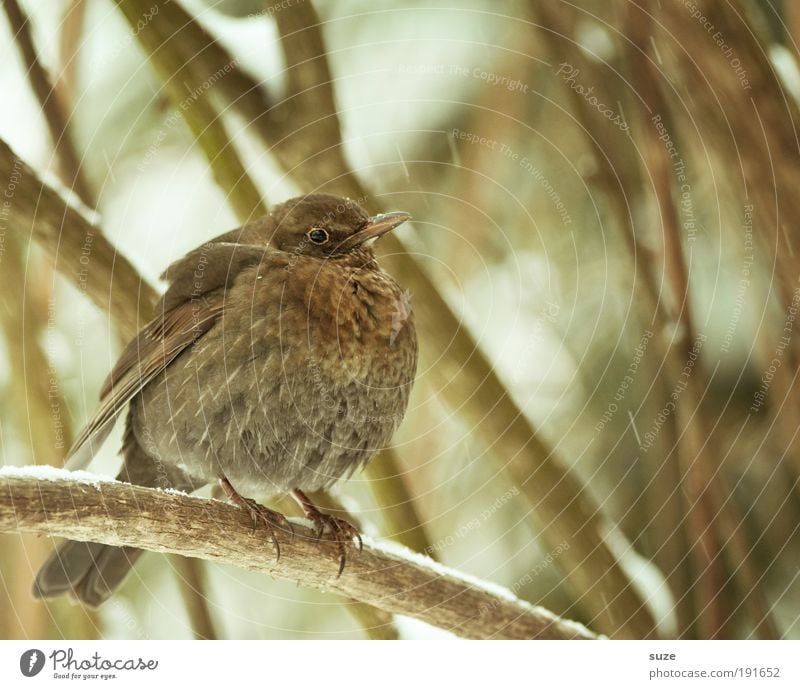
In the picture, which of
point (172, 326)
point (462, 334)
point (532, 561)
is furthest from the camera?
point (532, 561)

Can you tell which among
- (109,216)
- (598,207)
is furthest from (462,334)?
(109,216)

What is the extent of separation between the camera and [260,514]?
2.54 m

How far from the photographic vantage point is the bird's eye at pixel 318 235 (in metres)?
2.69

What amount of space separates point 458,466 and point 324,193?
3.20ft

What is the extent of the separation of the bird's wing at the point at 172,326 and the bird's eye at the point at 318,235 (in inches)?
5.8

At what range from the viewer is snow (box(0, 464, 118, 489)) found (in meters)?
2.07

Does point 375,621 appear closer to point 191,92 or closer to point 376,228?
point 376,228

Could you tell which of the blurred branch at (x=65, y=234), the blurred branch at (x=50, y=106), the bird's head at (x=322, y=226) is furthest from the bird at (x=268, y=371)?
the blurred branch at (x=50, y=106)

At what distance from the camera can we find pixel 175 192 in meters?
2.72
